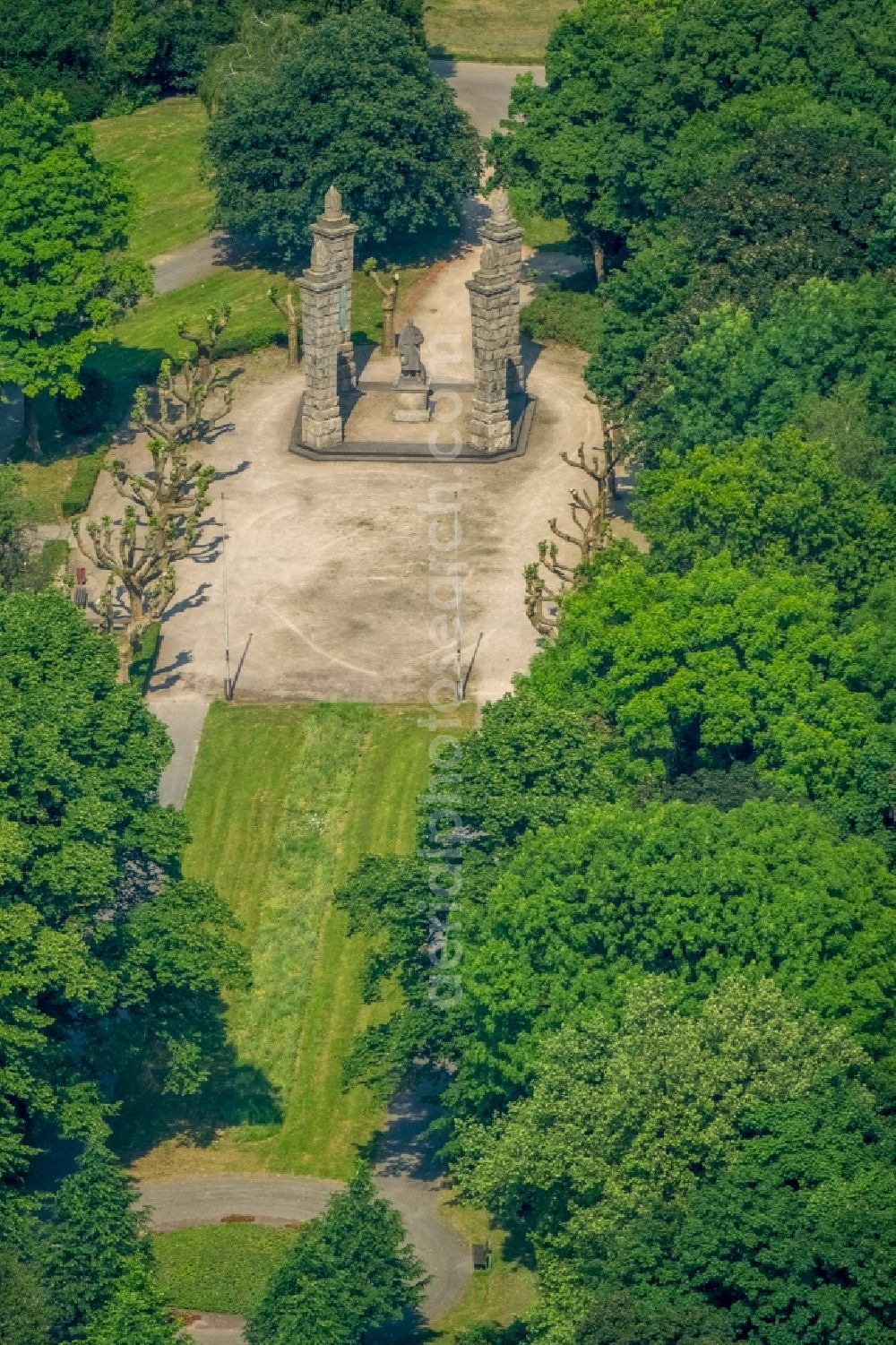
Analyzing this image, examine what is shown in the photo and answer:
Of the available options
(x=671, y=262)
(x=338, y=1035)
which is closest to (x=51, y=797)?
(x=338, y=1035)

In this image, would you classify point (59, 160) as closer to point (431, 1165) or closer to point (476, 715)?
point (476, 715)

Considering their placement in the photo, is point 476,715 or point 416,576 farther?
point 416,576

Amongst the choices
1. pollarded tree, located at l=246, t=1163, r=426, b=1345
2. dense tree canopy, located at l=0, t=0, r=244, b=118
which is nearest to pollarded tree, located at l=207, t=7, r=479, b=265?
dense tree canopy, located at l=0, t=0, r=244, b=118

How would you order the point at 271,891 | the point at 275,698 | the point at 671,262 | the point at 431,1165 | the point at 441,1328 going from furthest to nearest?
the point at 671,262
the point at 275,698
the point at 271,891
the point at 431,1165
the point at 441,1328

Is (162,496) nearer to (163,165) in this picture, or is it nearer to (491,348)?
(491,348)

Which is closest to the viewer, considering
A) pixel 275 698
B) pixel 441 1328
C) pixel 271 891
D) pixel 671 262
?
pixel 441 1328

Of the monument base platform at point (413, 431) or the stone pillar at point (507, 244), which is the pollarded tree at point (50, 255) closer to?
the monument base platform at point (413, 431)
